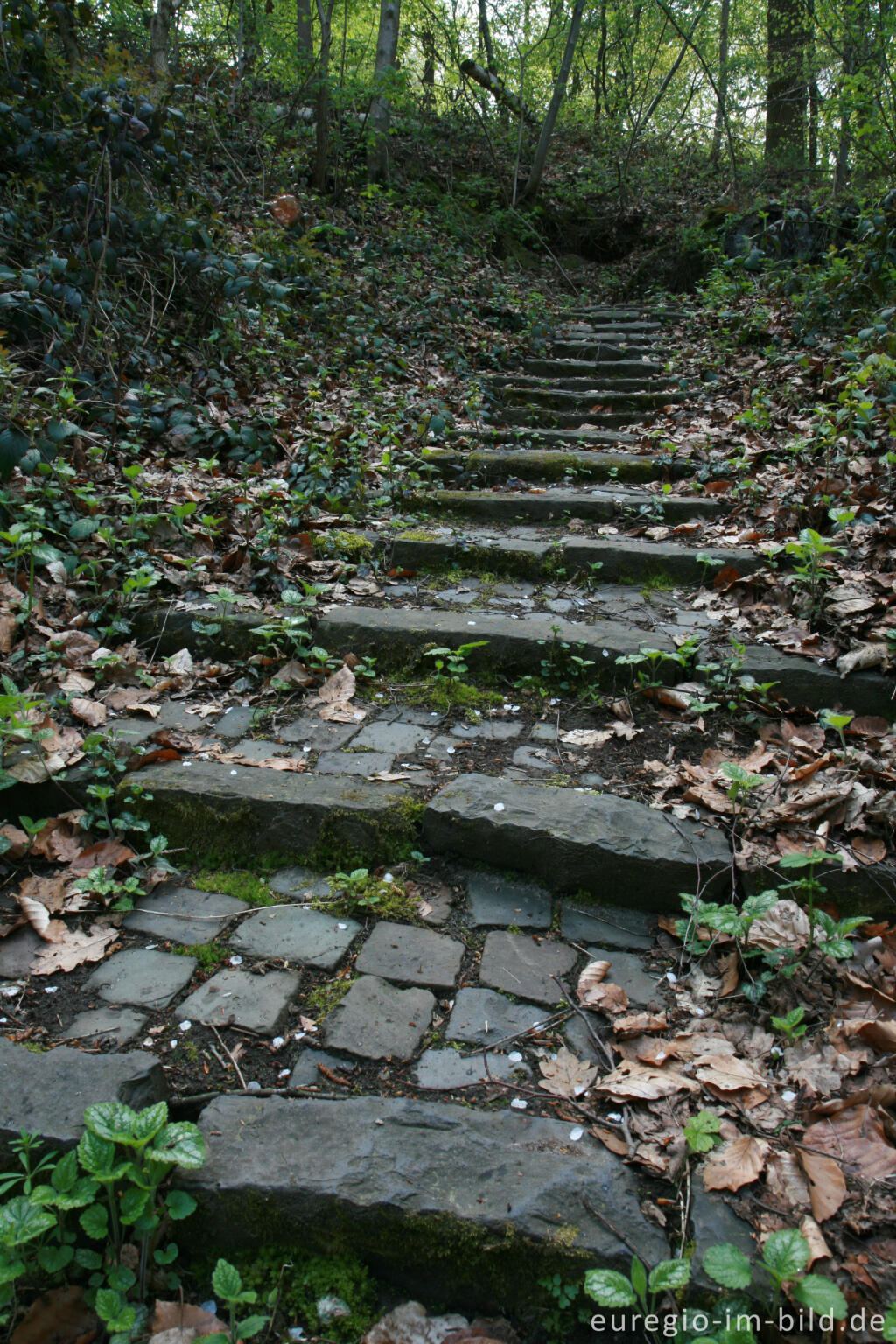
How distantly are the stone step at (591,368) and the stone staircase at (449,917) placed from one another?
3621mm

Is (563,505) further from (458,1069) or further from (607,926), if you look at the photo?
(458,1069)

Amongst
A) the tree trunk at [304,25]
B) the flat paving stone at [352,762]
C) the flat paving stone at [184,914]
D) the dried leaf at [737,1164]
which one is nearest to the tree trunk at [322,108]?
the tree trunk at [304,25]

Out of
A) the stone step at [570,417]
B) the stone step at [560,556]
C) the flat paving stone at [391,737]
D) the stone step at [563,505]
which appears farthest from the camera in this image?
the stone step at [570,417]

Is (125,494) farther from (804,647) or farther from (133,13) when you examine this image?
(133,13)

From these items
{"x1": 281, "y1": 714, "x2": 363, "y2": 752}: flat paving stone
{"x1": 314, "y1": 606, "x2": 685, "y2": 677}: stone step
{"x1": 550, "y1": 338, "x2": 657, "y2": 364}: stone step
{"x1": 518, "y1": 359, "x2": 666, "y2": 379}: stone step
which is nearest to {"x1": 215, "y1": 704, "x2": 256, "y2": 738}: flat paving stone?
{"x1": 281, "y1": 714, "x2": 363, "y2": 752}: flat paving stone

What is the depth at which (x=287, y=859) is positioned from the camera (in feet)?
7.07

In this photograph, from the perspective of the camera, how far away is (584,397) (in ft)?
20.4

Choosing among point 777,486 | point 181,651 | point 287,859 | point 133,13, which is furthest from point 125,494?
point 133,13

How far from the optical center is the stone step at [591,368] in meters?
6.77

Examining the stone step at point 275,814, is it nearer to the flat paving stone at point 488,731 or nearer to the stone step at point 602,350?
the flat paving stone at point 488,731

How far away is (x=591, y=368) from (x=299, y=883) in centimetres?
610

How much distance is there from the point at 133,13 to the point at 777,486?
903cm

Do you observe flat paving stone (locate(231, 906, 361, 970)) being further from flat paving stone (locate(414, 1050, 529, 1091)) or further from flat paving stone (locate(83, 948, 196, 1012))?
flat paving stone (locate(414, 1050, 529, 1091))

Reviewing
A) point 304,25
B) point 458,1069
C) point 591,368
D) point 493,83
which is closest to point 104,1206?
point 458,1069
